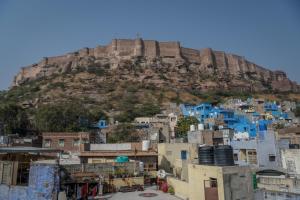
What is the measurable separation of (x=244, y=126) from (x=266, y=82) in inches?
2610

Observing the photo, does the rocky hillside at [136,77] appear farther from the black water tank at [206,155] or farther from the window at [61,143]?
the black water tank at [206,155]

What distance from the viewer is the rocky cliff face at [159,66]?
74.9m

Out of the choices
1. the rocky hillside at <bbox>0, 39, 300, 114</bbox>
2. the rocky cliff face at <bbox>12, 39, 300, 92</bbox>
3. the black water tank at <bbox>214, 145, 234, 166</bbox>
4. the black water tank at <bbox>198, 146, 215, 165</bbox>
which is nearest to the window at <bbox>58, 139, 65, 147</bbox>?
the black water tank at <bbox>198, 146, 215, 165</bbox>

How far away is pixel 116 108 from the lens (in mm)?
55344

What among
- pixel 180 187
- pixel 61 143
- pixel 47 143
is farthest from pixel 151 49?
pixel 180 187

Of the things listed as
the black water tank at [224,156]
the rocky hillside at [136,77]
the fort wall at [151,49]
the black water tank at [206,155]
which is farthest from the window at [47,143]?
the fort wall at [151,49]

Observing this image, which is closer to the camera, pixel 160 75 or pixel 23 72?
pixel 160 75

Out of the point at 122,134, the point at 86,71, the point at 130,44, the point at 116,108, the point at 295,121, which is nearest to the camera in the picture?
the point at 122,134

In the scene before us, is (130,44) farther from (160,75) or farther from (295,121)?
(295,121)

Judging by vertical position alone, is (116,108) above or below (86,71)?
below

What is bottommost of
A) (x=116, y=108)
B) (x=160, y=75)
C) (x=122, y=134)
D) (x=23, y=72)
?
(x=122, y=134)

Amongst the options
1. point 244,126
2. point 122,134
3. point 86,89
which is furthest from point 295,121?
point 86,89

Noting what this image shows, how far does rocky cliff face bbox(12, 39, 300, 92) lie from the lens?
246ft

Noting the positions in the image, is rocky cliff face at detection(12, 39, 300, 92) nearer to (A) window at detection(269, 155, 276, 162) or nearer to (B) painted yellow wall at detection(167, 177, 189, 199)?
(A) window at detection(269, 155, 276, 162)
